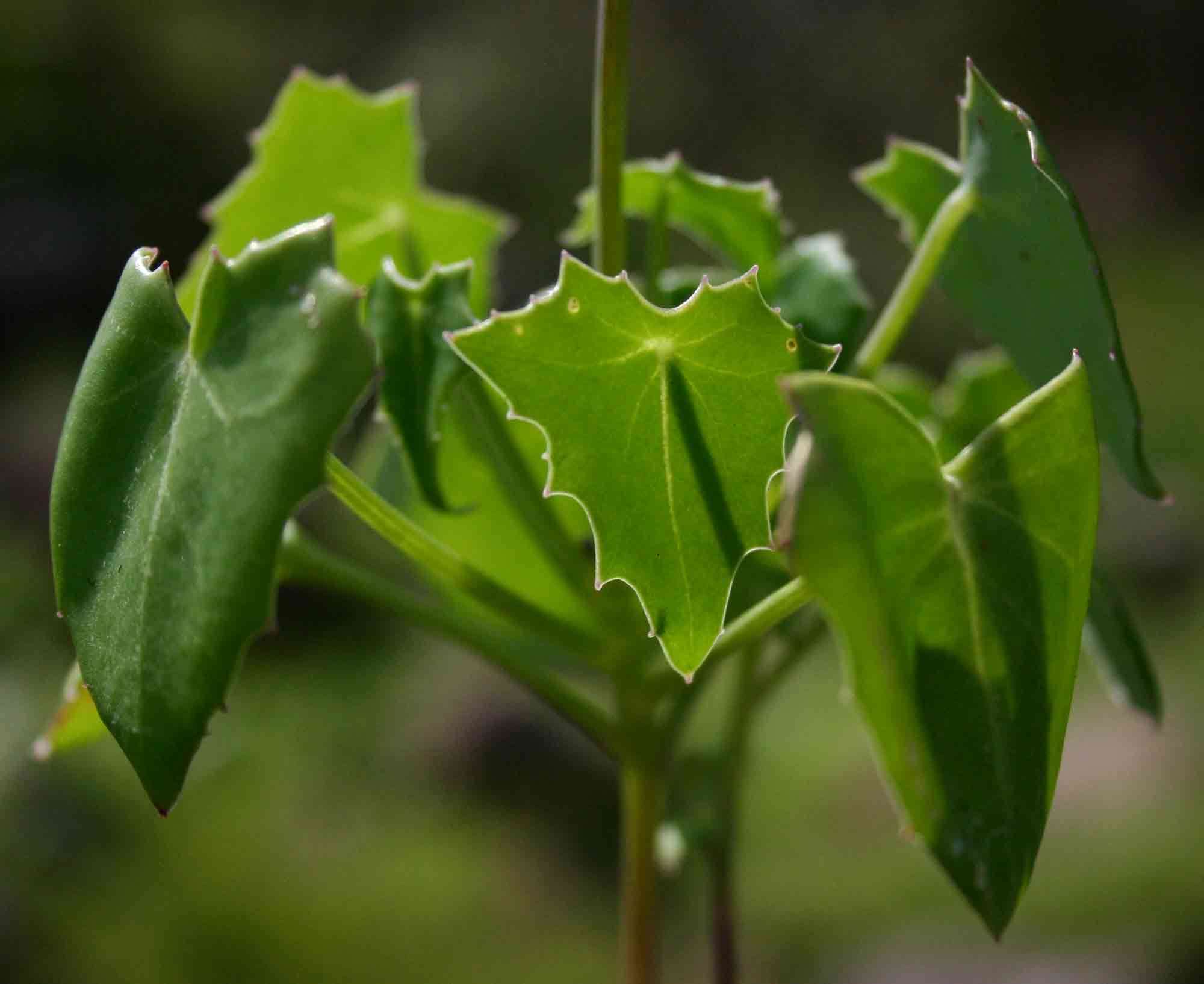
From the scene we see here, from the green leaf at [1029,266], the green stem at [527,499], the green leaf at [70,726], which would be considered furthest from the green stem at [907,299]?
the green leaf at [70,726]

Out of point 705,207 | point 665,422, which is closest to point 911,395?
point 705,207

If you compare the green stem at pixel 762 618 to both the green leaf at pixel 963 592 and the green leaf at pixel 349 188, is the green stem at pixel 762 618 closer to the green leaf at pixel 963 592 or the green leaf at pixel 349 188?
the green leaf at pixel 963 592

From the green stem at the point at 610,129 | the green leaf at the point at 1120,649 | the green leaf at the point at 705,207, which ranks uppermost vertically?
the green stem at the point at 610,129

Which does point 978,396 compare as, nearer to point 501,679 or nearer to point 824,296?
point 824,296

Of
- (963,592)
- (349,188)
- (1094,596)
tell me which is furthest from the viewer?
(349,188)

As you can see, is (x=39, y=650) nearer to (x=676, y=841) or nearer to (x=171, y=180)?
(x=171, y=180)

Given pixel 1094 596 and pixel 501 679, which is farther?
pixel 501 679

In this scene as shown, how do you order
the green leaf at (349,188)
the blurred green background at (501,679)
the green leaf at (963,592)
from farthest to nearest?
the blurred green background at (501,679), the green leaf at (349,188), the green leaf at (963,592)
